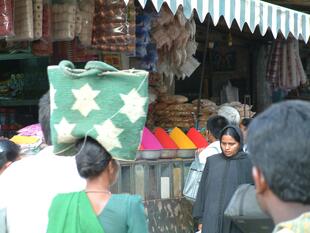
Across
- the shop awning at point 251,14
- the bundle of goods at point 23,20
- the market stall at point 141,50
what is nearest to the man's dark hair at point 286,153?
the market stall at point 141,50

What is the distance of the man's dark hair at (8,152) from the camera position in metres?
3.41

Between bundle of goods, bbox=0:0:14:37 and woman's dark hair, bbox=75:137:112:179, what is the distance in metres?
2.27

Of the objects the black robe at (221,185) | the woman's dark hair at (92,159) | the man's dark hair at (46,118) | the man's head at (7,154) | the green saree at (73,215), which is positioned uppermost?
the man's dark hair at (46,118)

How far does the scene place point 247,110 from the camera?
8109 mm

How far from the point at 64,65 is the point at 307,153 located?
1323 mm

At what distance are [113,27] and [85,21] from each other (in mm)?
246

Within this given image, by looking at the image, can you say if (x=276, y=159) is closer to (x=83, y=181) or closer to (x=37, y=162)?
(x=83, y=181)

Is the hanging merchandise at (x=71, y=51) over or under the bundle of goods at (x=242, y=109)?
over

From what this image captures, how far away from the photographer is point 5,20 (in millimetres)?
4543

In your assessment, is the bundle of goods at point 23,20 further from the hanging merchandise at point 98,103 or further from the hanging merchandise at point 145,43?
the hanging merchandise at point 98,103

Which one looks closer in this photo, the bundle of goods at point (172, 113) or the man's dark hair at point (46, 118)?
the man's dark hair at point (46, 118)

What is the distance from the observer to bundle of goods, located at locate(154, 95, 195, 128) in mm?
7105

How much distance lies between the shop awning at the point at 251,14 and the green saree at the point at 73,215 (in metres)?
2.26

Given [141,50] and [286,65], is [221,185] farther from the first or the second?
[286,65]
